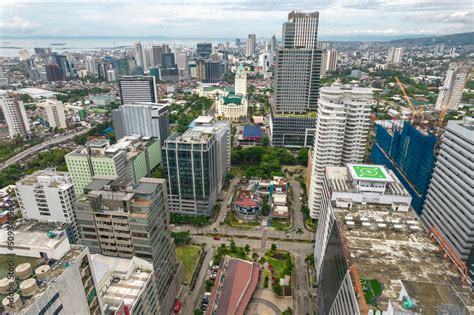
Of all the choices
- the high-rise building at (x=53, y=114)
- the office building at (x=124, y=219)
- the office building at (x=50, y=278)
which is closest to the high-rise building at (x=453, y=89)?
the office building at (x=124, y=219)

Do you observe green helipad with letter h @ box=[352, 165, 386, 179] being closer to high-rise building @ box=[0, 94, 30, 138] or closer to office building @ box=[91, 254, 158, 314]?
office building @ box=[91, 254, 158, 314]

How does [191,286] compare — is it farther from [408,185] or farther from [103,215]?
[408,185]

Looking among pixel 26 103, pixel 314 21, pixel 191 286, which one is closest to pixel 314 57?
pixel 314 21

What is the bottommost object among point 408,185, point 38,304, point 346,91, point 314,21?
point 408,185

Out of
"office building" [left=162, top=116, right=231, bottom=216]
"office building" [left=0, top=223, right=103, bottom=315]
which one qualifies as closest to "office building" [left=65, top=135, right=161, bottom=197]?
"office building" [left=162, top=116, right=231, bottom=216]

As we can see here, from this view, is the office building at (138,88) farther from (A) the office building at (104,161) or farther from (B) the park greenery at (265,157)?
(B) the park greenery at (265,157)
